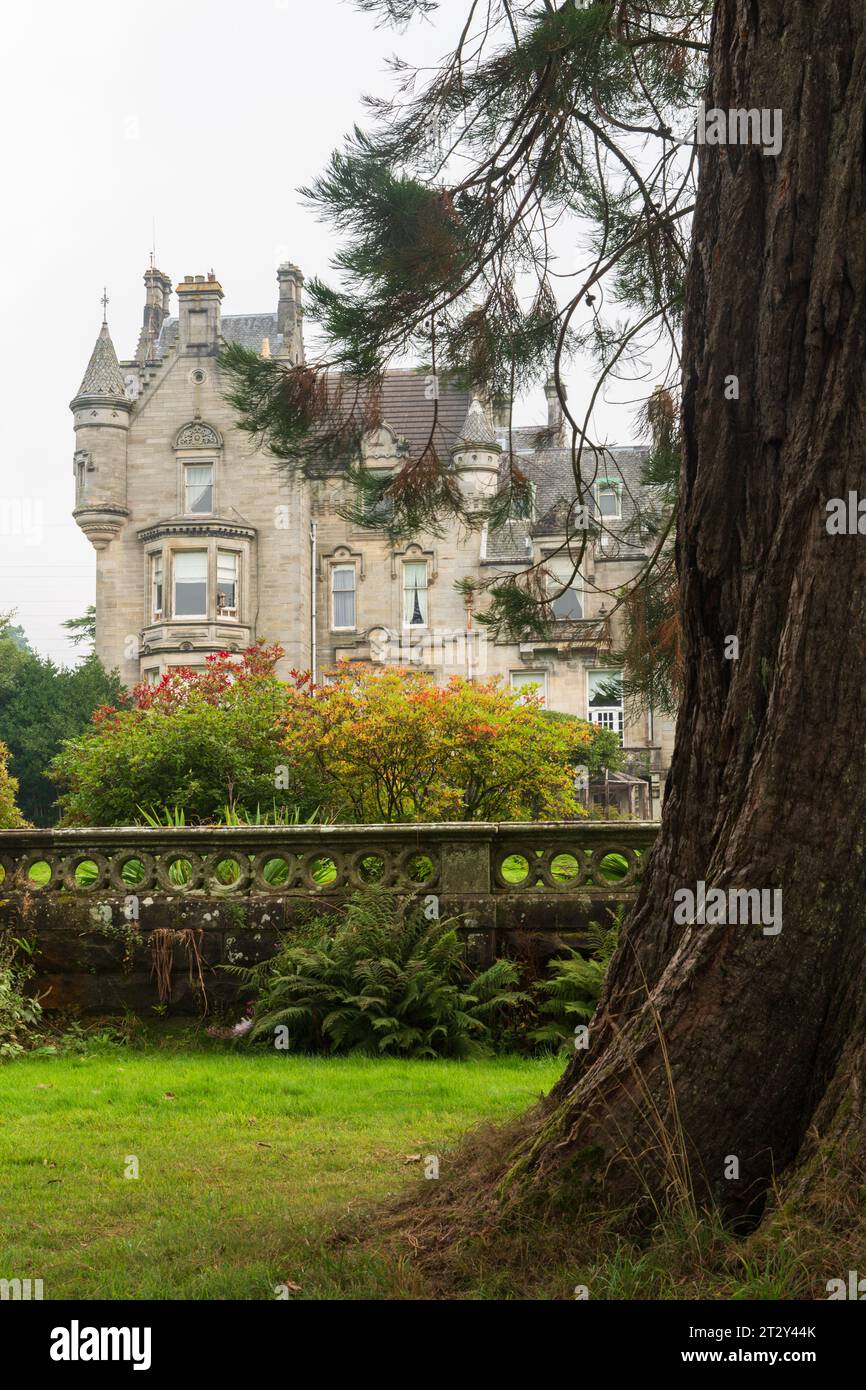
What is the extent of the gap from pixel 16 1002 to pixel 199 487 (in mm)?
30137

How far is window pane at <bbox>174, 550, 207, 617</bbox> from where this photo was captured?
36281mm

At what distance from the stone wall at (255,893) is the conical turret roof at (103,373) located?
30.3 metres

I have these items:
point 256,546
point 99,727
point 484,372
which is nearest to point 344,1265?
point 484,372

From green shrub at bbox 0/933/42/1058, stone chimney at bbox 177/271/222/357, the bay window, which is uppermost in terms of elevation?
stone chimney at bbox 177/271/222/357

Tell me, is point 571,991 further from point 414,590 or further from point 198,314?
point 198,314

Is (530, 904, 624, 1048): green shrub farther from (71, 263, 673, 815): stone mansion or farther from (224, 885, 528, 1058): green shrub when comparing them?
(71, 263, 673, 815): stone mansion

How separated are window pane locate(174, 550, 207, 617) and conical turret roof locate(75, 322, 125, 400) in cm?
530

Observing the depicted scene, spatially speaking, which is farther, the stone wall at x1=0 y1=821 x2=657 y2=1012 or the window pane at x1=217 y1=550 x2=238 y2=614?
the window pane at x1=217 y1=550 x2=238 y2=614

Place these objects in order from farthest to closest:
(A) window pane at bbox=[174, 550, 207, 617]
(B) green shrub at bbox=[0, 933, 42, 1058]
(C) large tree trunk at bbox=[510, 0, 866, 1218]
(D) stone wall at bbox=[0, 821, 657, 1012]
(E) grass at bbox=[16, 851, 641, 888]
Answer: (A) window pane at bbox=[174, 550, 207, 617], (E) grass at bbox=[16, 851, 641, 888], (D) stone wall at bbox=[0, 821, 657, 1012], (B) green shrub at bbox=[0, 933, 42, 1058], (C) large tree trunk at bbox=[510, 0, 866, 1218]

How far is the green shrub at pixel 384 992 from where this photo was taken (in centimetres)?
805

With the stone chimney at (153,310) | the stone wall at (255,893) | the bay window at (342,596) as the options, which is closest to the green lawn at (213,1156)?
the stone wall at (255,893)

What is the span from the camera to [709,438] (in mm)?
4246

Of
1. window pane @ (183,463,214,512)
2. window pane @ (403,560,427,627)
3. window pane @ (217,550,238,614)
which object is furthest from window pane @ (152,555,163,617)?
window pane @ (403,560,427,627)
